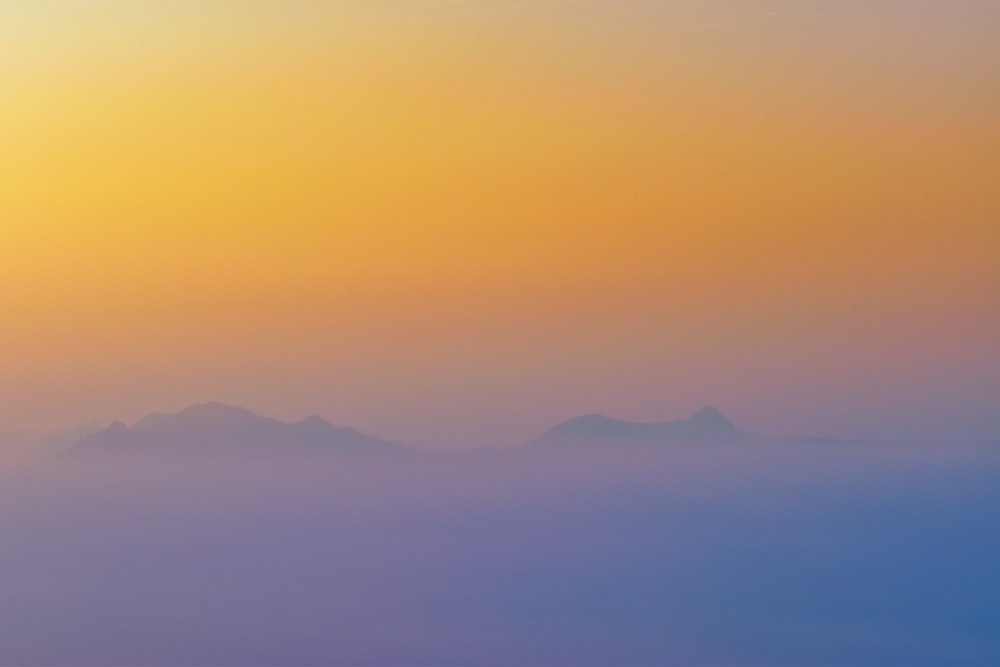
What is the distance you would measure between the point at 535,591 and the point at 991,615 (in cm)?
139

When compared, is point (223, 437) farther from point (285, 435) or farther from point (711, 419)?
point (711, 419)

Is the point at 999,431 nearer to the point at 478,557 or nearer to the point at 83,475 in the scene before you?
the point at 478,557

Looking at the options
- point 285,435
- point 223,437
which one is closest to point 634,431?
point 285,435

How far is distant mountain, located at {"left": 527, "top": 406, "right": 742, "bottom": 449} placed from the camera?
369 centimetres

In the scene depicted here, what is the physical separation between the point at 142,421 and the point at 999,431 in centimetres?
267

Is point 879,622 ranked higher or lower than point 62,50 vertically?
lower

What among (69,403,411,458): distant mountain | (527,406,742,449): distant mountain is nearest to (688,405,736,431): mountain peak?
(527,406,742,449): distant mountain

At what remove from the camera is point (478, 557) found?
370 centimetres

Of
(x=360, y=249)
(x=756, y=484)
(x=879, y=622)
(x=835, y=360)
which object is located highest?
(x=360, y=249)

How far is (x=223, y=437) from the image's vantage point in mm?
3723

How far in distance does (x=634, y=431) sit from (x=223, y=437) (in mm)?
1278


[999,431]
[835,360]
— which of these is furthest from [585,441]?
[999,431]

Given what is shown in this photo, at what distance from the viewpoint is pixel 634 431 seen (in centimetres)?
371

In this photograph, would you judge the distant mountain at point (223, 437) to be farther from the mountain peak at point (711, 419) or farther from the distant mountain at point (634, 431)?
the mountain peak at point (711, 419)
